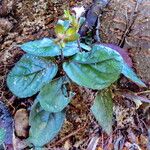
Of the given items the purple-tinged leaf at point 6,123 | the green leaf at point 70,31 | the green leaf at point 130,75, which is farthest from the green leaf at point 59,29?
the purple-tinged leaf at point 6,123

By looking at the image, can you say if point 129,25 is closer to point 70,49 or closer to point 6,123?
point 70,49

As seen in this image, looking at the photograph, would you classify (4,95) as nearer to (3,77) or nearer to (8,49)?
(3,77)

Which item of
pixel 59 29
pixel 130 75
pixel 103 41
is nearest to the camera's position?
pixel 59 29

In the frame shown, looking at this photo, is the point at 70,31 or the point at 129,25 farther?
the point at 129,25

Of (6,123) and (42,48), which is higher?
(42,48)

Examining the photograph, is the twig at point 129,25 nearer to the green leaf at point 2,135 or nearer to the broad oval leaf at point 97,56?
the broad oval leaf at point 97,56

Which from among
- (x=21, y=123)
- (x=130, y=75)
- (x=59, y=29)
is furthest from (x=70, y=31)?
(x=21, y=123)

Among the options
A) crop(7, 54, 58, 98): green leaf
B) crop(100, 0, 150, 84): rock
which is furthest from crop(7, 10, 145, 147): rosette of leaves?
crop(100, 0, 150, 84): rock

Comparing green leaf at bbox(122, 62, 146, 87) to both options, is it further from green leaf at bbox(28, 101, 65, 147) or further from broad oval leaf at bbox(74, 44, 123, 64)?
green leaf at bbox(28, 101, 65, 147)
